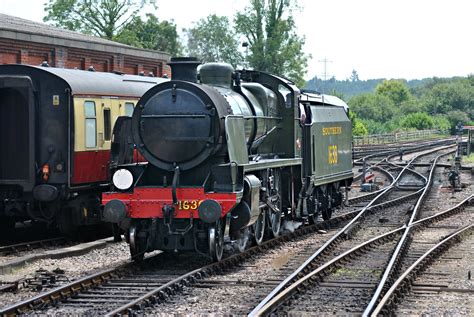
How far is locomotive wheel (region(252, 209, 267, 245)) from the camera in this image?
45.8 ft

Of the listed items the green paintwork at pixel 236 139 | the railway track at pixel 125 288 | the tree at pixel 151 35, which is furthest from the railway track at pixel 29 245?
the tree at pixel 151 35

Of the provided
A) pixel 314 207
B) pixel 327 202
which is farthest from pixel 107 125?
pixel 327 202

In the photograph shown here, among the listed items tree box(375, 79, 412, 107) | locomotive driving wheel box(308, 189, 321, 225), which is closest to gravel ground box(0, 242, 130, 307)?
locomotive driving wheel box(308, 189, 321, 225)

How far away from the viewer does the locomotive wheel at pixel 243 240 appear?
43.1 ft

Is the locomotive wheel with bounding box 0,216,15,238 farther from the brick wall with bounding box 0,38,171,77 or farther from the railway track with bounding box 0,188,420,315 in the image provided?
the brick wall with bounding box 0,38,171,77

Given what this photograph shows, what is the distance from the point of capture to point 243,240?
13.3 metres

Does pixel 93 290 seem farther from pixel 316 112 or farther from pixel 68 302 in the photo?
pixel 316 112

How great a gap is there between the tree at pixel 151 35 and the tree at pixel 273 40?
6.36 meters

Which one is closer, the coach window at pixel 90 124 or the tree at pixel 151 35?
the coach window at pixel 90 124

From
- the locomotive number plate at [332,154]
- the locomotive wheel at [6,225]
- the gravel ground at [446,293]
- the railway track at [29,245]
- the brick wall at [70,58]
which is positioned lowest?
the gravel ground at [446,293]

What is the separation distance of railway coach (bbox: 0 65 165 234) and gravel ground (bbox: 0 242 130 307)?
1.19 meters

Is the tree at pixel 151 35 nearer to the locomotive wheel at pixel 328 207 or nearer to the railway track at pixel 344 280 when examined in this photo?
the locomotive wheel at pixel 328 207

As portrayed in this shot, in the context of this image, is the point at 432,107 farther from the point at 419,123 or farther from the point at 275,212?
the point at 275,212

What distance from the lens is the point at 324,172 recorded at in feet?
59.1
